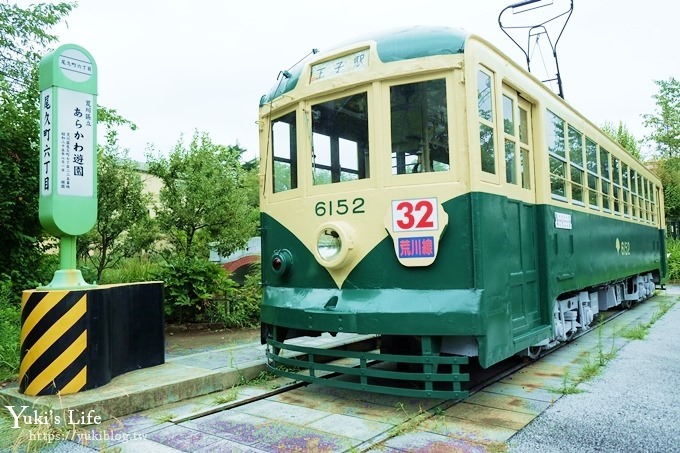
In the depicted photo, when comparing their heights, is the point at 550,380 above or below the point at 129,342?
below

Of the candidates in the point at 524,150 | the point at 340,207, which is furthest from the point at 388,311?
the point at 524,150

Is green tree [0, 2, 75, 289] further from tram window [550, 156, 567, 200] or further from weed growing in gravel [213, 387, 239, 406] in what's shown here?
tram window [550, 156, 567, 200]

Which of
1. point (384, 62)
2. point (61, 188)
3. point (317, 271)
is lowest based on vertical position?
point (317, 271)

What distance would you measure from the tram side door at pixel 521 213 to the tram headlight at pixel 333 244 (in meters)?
1.37

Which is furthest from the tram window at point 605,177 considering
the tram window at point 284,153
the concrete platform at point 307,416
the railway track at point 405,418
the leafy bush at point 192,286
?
the leafy bush at point 192,286

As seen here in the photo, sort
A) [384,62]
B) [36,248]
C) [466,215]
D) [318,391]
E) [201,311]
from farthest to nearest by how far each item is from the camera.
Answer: [201,311]
[36,248]
[318,391]
[384,62]
[466,215]

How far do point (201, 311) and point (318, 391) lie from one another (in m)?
4.39

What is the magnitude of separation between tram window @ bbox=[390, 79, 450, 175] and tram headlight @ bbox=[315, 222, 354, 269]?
64 centimetres

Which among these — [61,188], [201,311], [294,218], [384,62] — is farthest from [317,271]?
[201,311]

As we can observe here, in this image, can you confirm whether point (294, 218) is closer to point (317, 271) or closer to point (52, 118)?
point (317, 271)

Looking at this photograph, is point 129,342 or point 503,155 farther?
point 129,342

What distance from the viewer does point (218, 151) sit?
904 cm

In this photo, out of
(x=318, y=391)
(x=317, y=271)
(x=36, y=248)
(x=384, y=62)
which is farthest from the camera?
(x=36, y=248)

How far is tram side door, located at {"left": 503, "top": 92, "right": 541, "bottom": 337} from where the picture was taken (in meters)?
4.61
